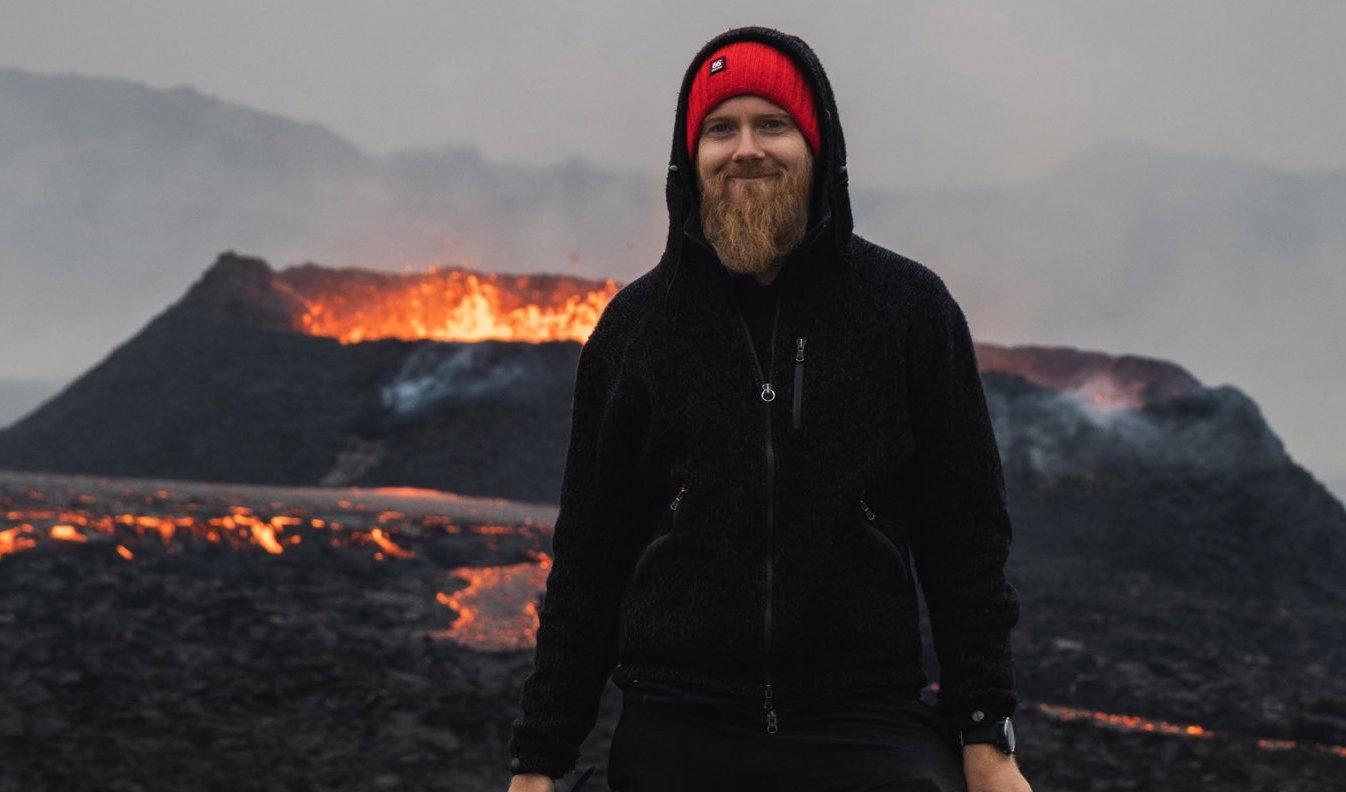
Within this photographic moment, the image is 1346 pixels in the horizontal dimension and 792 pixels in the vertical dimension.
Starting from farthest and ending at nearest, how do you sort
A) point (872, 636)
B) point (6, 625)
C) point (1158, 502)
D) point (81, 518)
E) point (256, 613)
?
point (1158, 502) < point (81, 518) < point (256, 613) < point (6, 625) < point (872, 636)

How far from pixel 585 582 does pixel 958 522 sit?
83 centimetres

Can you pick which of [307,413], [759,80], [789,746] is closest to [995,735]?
[789,746]

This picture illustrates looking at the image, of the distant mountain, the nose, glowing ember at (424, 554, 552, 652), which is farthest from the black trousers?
the distant mountain

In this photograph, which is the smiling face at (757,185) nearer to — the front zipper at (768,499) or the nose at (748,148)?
the nose at (748,148)

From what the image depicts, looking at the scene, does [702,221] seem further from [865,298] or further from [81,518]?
[81,518]

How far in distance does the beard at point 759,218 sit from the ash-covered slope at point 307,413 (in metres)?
24.3

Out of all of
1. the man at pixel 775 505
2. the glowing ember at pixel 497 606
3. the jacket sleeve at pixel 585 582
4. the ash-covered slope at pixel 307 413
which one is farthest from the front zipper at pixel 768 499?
the ash-covered slope at pixel 307 413

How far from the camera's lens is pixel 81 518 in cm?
1639

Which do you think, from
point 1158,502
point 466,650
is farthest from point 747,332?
point 1158,502

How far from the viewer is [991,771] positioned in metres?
2.24

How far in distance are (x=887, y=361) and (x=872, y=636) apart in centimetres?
56

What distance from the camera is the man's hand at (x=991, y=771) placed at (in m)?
2.23

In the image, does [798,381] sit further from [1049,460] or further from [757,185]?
[1049,460]

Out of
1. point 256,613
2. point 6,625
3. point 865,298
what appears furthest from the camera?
point 256,613
